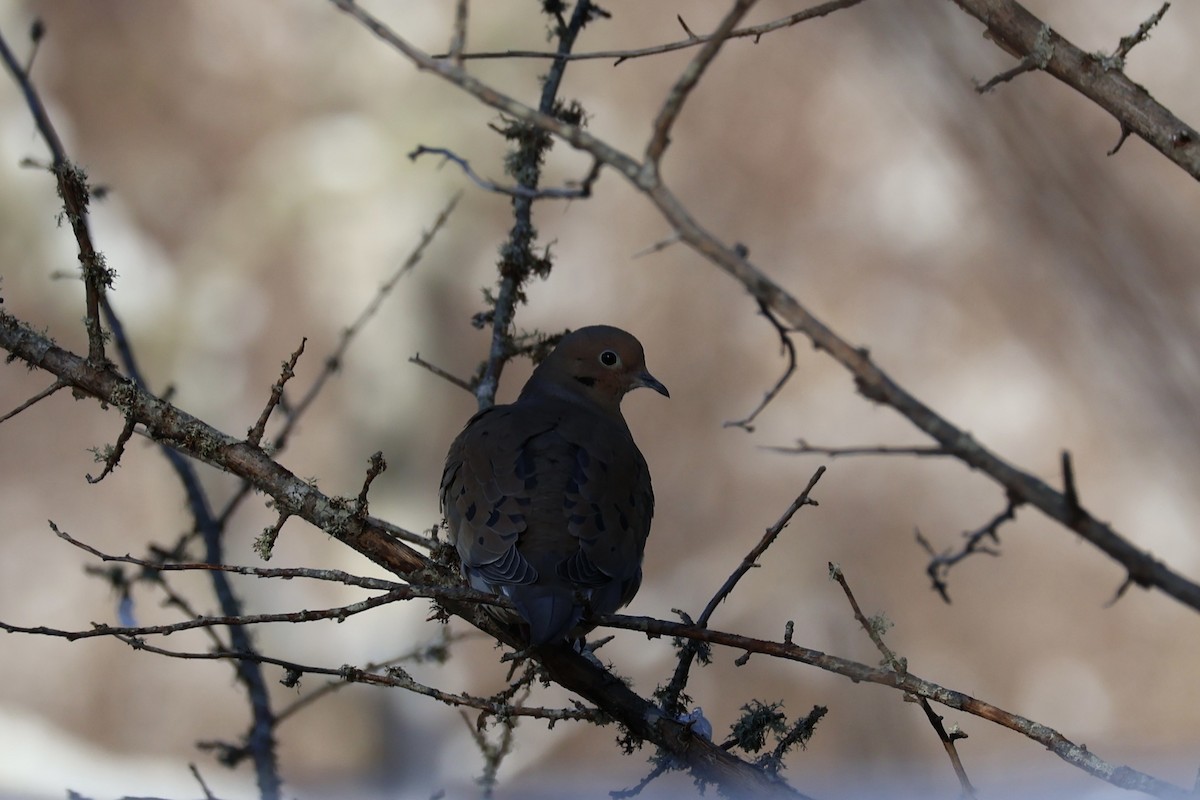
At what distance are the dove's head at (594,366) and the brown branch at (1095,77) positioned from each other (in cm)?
159

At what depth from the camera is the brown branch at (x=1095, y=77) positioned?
2291 millimetres

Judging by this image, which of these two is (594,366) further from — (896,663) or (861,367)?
(861,367)

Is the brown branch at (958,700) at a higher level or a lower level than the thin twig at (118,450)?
lower

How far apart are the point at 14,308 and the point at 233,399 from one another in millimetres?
1180

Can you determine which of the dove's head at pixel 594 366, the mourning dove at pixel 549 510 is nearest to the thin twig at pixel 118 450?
the mourning dove at pixel 549 510

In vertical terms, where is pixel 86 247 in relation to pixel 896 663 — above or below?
above

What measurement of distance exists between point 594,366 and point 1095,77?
1.73 meters

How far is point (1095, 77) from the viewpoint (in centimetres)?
238

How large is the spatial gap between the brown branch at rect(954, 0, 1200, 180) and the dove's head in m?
1.59

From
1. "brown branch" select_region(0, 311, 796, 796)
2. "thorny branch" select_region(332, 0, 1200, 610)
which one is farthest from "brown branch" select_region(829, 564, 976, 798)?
"thorny branch" select_region(332, 0, 1200, 610)

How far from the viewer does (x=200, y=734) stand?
6609 mm

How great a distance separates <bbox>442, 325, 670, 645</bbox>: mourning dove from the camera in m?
2.73

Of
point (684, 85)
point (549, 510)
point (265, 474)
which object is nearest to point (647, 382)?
point (549, 510)

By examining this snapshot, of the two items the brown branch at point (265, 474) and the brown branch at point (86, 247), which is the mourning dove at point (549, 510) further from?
the brown branch at point (86, 247)
